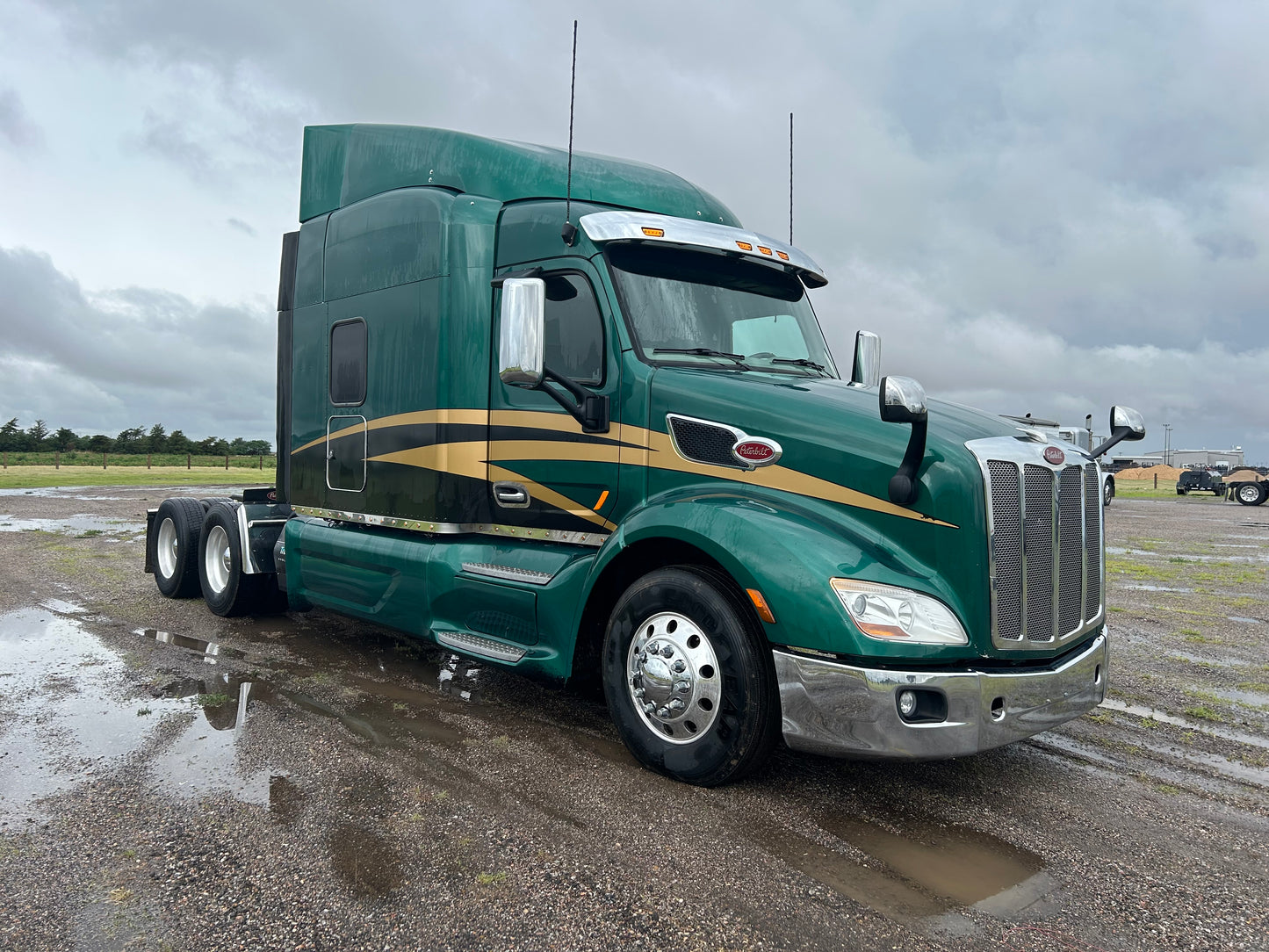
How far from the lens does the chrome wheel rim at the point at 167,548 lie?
909 centimetres

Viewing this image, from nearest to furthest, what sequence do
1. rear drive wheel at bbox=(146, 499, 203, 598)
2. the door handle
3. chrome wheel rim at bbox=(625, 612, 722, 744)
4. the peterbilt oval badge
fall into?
chrome wheel rim at bbox=(625, 612, 722, 744), the peterbilt oval badge, the door handle, rear drive wheel at bbox=(146, 499, 203, 598)

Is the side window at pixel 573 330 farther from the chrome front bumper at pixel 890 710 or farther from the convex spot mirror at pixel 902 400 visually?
the chrome front bumper at pixel 890 710

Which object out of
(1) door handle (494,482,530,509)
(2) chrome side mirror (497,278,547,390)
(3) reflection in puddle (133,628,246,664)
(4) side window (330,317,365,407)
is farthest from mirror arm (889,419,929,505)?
(3) reflection in puddle (133,628,246,664)

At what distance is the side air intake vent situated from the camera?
4332mm

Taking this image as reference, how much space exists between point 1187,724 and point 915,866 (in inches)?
117

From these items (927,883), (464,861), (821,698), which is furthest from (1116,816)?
(464,861)

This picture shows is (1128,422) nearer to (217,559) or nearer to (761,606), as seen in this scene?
(761,606)

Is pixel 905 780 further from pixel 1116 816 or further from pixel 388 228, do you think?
pixel 388 228

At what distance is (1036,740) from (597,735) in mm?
2526

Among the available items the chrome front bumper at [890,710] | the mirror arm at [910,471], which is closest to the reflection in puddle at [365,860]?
the chrome front bumper at [890,710]

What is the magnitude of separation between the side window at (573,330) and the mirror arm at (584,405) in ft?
0.38

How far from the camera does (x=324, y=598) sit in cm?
677

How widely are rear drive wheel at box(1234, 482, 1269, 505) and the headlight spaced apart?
41373mm

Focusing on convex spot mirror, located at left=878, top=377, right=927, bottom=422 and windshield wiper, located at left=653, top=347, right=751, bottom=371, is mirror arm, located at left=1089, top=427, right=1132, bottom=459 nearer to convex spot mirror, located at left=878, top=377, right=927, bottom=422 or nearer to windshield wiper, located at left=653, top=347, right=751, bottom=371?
convex spot mirror, located at left=878, top=377, right=927, bottom=422
